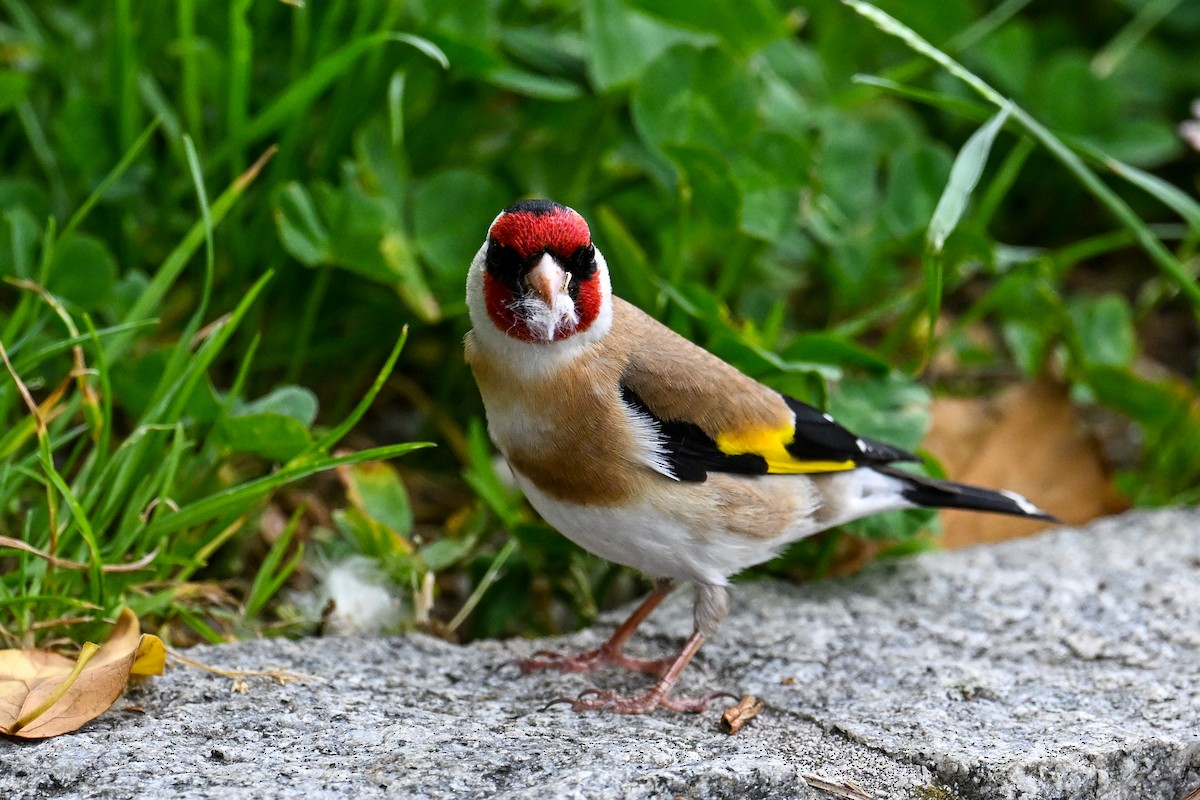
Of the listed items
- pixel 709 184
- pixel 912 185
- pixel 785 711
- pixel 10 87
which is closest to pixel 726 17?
pixel 709 184

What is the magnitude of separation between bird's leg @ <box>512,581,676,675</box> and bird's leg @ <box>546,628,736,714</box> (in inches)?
1.4

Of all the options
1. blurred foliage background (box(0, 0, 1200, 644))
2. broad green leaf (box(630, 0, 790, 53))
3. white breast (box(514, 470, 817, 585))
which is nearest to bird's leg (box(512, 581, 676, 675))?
white breast (box(514, 470, 817, 585))

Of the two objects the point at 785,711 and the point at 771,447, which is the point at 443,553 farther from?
the point at 785,711

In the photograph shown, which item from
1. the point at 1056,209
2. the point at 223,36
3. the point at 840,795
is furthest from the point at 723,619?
the point at 1056,209

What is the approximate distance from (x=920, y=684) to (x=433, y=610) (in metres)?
1.43

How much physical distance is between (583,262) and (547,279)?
0.14 m

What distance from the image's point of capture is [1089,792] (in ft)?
8.05

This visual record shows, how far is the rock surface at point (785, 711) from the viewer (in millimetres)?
2273

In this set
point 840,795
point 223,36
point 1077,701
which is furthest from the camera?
point 223,36

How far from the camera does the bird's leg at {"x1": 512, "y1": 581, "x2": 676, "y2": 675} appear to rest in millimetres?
3039

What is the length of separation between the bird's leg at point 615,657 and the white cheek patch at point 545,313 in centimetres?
79

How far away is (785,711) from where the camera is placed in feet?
9.07

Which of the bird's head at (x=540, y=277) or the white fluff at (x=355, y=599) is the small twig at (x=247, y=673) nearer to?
the white fluff at (x=355, y=599)

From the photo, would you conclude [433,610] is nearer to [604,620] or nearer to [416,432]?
[604,620]
